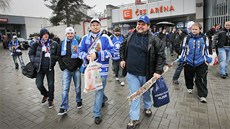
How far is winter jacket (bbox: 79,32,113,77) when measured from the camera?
3320mm

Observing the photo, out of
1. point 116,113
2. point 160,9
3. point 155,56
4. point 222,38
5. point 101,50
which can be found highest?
point 160,9

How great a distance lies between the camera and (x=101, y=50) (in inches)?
133

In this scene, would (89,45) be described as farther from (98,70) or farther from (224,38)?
(224,38)

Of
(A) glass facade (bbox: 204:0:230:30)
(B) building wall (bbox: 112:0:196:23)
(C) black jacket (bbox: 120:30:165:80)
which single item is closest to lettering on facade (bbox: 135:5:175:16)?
(B) building wall (bbox: 112:0:196:23)

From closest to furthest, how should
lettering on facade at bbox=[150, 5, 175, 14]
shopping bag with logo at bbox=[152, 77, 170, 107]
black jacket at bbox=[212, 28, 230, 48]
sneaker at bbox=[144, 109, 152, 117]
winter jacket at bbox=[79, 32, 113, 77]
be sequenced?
1. shopping bag with logo at bbox=[152, 77, 170, 107]
2. winter jacket at bbox=[79, 32, 113, 77]
3. sneaker at bbox=[144, 109, 152, 117]
4. black jacket at bbox=[212, 28, 230, 48]
5. lettering on facade at bbox=[150, 5, 175, 14]

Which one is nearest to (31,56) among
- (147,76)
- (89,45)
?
(89,45)

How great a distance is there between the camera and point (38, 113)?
13.1ft

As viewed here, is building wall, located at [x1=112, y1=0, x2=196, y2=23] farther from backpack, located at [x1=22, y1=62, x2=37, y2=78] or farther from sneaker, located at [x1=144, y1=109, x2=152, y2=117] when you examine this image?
backpack, located at [x1=22, y1=62, x2=37, y2=78]

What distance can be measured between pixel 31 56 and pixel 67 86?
45.9 inches

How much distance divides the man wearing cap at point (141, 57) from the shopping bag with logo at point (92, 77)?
1.75 ft

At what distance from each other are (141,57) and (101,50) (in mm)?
781

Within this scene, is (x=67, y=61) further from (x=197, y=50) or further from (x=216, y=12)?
(x=216, y=12)

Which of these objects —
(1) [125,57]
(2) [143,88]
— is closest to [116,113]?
(2) [143,88]

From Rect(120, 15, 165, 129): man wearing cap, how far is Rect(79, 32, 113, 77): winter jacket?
36 cm
